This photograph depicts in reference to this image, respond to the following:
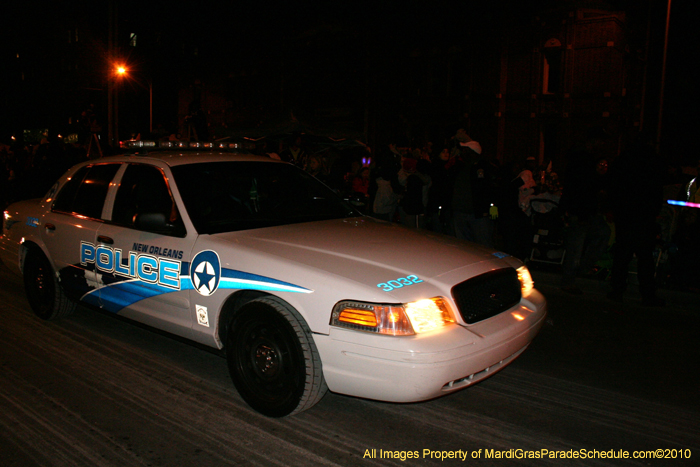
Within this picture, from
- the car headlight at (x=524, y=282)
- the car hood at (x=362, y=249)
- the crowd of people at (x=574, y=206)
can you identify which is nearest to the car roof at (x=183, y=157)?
the car hood at (x=362, y=249)

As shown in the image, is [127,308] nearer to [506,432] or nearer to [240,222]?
[240,222]

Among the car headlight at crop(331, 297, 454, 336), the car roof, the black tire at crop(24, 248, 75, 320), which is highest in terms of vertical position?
the car roof

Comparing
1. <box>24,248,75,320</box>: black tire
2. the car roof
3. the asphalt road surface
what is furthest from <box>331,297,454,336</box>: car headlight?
<box>24,248,75,320</box>: black tire

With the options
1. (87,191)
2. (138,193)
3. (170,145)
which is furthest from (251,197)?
(87,191)

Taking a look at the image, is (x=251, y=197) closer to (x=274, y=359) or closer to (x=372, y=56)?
(x=274, y=359)

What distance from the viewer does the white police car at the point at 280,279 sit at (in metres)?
3.33

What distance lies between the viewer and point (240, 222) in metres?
4.38

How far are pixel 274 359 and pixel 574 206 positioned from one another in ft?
16.3

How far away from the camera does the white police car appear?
3.33 metres

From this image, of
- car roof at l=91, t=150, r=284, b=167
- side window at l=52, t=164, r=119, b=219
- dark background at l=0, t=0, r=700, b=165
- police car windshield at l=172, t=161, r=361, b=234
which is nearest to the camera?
police car windshield at l=172, t=161, r=361, b=234

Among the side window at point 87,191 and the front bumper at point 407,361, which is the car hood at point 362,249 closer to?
the front bumper at point 407,361

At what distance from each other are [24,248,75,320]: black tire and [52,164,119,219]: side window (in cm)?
57

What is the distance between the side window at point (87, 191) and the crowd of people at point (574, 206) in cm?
220

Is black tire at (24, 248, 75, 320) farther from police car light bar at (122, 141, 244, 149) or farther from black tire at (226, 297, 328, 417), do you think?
black tire at (226, 297, 328, 417)
